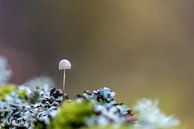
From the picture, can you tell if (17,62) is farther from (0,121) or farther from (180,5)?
(0,121)

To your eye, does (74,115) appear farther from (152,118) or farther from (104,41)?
(104,41)

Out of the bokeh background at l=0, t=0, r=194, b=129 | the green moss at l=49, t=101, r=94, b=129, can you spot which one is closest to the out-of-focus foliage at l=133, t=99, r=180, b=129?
the green moss at l=49, t=101, r=94, b=129

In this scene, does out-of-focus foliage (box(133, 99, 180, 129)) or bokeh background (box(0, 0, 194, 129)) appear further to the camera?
bokeh background (box(0, 0, 194, 129))

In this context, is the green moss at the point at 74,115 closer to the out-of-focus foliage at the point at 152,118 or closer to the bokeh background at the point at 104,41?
the out-of-focus foliage at the point at 152,118

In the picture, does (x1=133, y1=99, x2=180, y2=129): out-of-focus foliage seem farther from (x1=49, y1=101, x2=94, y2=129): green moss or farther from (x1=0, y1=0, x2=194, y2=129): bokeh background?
(x1=0, y1=0, x2=194, y2=129): bokeh background

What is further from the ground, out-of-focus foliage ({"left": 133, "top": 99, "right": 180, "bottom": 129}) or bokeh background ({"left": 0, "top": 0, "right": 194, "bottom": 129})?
bokeh background ({"left": 0, "top": 0, "right": 194, "bottom": 129})

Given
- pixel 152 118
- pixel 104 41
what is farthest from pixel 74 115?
pixel 104 41

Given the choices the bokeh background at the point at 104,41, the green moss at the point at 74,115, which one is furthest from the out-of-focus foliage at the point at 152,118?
the bokeh background at the point at 104,41
